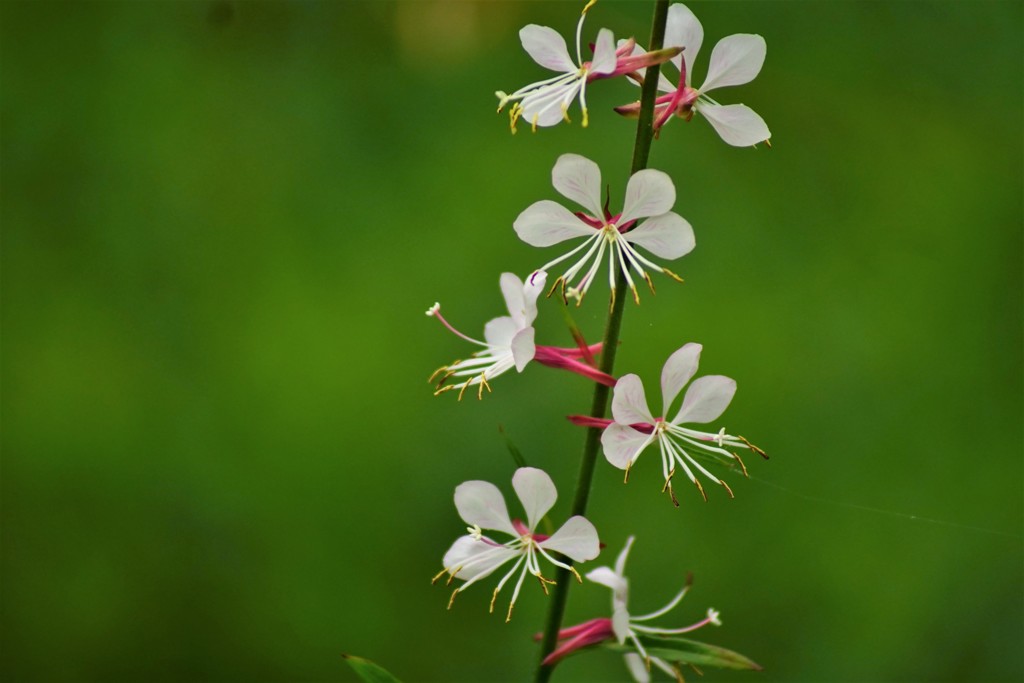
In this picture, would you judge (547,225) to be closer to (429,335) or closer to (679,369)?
(679,369)

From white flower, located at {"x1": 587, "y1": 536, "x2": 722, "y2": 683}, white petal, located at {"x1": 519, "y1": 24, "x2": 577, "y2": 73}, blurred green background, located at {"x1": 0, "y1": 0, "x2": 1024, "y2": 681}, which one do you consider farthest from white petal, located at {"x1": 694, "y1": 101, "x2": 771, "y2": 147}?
blurred green background, located at {"x1": 0, "y1": 0, "x2": 1024, "y2": 681}

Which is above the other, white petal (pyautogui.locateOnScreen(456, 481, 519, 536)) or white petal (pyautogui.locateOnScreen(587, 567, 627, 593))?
white petal (pyautogui.locateOnScreen(456, 481, 519, 536))

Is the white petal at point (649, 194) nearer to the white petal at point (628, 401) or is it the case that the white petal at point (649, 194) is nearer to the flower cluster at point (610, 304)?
the flower cluster at point (610, 304)

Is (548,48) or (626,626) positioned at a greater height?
(548,48)

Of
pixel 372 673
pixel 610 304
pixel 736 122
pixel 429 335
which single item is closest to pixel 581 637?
pixel 372 673

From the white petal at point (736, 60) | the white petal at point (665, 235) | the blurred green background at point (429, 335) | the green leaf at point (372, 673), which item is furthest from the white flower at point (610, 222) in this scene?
the blurred green background at point (429, 335)

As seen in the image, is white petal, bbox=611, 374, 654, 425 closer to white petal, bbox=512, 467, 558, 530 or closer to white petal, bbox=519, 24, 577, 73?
white petal, bbox=512, 467, 558, 530
